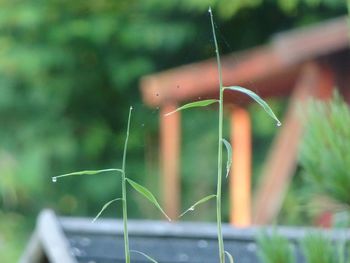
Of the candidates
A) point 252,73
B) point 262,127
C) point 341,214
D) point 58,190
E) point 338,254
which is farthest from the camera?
point 58,190

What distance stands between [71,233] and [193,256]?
0.20m

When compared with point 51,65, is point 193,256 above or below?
below

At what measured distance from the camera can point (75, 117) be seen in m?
8.90

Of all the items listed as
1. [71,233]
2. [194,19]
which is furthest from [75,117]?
[71,233]

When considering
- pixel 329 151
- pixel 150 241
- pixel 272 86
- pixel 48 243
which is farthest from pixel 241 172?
pixel 329 151

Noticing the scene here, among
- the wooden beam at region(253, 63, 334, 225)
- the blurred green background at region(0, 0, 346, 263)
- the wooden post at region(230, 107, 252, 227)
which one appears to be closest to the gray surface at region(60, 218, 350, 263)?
the wooden beam at region(253, 63, 334, 225)

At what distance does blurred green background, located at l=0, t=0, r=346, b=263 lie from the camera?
8.08m

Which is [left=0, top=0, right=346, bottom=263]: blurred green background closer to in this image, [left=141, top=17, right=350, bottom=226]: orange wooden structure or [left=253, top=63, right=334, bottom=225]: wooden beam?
[left=141, top=17, right=350, bottom=226]: orange wooden structure

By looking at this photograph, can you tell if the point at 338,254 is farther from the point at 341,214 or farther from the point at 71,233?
the point at 71,233

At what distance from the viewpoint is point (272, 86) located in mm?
6445

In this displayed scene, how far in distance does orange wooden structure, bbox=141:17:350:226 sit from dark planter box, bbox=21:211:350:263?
2.32 metres

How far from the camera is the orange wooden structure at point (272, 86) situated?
4.93 meters

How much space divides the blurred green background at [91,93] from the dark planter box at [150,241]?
605 cm

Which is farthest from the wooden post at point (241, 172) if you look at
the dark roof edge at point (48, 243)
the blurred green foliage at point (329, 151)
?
the blurred green foliage at point (329, 151)
